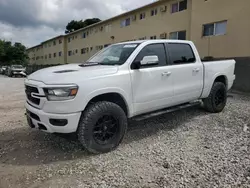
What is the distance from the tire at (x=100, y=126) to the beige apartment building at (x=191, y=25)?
34.4 ft

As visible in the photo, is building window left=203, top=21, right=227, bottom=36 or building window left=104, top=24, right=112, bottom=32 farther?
building window left=104, top=24, right=112, bottom=32

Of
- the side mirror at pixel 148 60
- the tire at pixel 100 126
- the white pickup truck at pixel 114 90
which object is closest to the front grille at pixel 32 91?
the white pickup truck at pixel 114 90

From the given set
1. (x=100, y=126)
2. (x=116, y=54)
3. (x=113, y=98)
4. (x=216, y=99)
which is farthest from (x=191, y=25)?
(x=100, y=126)

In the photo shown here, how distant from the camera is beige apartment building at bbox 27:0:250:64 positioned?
12180mm

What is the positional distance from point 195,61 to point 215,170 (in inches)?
112

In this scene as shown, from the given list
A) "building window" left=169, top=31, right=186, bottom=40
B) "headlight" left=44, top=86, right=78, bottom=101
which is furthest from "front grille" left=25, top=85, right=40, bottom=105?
"building window" left=169, top=31, right=186, bottom=40

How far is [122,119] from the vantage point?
3906mm

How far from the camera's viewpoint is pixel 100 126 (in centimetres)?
374

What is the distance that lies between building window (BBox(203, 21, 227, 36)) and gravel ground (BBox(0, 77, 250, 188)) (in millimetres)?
9410

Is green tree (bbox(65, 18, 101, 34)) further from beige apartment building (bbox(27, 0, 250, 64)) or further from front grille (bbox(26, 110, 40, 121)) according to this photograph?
front grille (bbox(26, 110, 40, 121))

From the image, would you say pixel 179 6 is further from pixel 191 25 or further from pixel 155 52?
pixel 155 52

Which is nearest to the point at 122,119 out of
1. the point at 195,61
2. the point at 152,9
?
the point at 195,61

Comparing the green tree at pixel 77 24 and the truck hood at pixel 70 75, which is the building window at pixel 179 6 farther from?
the green tree at pixel 77 24

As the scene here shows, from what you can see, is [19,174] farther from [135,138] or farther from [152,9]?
[152,9]
